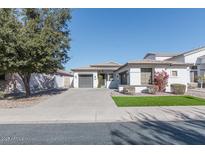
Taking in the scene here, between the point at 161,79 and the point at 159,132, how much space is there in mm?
14744

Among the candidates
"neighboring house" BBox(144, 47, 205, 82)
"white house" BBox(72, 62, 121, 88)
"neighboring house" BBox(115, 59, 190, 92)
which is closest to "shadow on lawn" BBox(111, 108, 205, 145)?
"neighboring house" BBox(115, 59, 190, 92)

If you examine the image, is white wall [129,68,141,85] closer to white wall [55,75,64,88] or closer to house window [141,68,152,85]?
house window [141,68,152,85]

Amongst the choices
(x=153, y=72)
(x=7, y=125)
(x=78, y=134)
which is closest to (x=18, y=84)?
(x=153, y=72)

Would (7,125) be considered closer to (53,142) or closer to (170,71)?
(53,142)

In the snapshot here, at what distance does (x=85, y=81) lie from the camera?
33719 mm

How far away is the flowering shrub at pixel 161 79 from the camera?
20.3 metres

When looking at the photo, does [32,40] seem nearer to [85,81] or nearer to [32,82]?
[32,82]

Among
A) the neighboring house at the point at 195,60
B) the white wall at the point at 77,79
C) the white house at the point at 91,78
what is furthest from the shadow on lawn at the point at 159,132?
the white wall at the point at 77,79

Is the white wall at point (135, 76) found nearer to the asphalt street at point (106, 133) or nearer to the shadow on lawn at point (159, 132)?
the shadow on lawn at point (159, 132)

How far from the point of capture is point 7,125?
746 cm

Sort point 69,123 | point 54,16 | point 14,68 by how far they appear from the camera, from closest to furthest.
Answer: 1. point 69,123
2. point 14,68
3. point 54,16

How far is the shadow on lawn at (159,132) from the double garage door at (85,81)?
2567 cm

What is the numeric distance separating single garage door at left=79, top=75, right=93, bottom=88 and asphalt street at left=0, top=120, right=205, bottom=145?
85.4 feet

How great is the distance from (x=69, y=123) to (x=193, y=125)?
4422 mm
